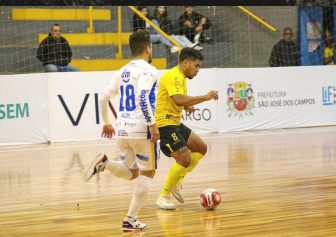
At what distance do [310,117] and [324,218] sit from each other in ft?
35.5

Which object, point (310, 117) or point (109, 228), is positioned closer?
point (109, 228)

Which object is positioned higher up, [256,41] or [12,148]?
[256,41]

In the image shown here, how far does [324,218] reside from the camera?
683 centimetres

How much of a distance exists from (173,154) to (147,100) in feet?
4.76

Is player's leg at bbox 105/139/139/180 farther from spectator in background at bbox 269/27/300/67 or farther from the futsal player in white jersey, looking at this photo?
spectator in background at bbox 269/27/300/67

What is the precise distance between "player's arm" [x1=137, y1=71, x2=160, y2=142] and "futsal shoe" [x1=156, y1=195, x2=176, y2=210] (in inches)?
50.5

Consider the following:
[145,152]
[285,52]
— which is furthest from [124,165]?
[285,52]

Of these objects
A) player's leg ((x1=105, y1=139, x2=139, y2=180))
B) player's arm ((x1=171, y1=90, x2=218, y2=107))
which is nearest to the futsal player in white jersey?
player's leg ((x1=105, y1=139, x2=139, y2=180))

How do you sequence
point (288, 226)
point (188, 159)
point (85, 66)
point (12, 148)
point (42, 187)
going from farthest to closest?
point (85, 66) < point (12, 148) < point (42, 187) < point (188, 159) < point (288, 226)

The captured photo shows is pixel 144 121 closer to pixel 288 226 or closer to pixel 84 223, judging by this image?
pixel 84 223

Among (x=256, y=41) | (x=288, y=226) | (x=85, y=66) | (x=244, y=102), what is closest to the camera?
(x=288, y=226)

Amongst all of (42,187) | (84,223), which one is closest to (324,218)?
(84,223)

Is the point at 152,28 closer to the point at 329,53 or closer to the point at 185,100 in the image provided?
the point at 329,53

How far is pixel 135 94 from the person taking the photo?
6.62m
